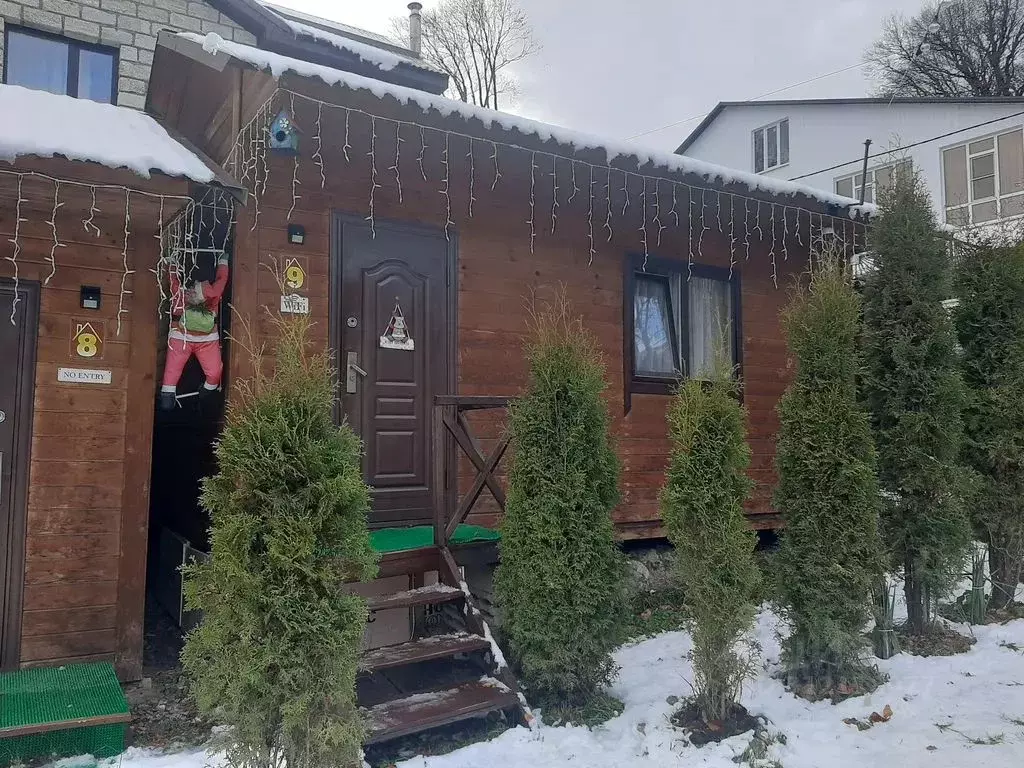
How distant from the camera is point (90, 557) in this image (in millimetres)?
3920

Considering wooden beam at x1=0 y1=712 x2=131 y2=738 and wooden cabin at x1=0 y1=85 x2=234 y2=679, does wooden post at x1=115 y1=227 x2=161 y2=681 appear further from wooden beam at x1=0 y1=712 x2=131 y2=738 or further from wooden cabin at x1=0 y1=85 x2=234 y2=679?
wooden beam at x1=0 y1=712 x2=131 y2=738

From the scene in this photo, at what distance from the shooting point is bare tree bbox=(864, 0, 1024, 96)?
23031mm

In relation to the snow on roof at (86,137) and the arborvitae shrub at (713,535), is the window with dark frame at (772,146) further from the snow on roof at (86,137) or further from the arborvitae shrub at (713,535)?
the snow on roof at (86,137)

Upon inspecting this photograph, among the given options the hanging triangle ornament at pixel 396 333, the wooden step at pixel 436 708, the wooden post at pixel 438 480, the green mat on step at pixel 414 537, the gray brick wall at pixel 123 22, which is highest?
the gray brick wall at pixel 123 22

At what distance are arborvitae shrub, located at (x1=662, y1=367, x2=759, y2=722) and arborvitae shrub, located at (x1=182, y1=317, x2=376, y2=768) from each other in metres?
1.67

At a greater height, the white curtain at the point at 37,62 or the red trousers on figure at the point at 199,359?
the white curtain at the point at 37,62

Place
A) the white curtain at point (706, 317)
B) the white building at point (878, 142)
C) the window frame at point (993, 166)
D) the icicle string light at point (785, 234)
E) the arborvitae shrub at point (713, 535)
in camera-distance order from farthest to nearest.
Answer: the white building at point (878, 142) < the window frame at point (993, 166) < the white curtain at point (706, 317) < the icicle string light at point (785, 234) < the arborvitae shrub at point (713, 535)

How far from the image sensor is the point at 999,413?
4.89m

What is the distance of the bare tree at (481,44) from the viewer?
73.9 ft

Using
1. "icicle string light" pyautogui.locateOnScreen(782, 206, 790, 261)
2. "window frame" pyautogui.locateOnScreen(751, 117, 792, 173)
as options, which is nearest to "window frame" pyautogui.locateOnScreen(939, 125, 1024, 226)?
"window frame" pyautogui.locateOnScreen(751, 117, 792, 173)

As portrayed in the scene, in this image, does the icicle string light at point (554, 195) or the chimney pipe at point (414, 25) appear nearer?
the icicle string light at point (554, 195)

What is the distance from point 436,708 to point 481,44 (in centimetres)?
2280

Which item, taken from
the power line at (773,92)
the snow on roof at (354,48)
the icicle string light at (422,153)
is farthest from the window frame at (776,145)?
the icicle string light at (422,153)

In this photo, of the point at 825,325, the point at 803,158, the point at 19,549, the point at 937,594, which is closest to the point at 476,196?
the point at 825,325
